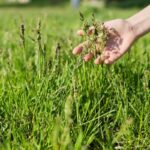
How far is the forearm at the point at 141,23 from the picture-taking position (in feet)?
10.8

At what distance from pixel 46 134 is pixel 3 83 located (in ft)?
2.28

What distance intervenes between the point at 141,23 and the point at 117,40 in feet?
0.78

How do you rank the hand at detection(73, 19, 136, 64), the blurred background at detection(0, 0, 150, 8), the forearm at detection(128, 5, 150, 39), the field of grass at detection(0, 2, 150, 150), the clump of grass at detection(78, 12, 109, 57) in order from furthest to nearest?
the blurred background at detection(0, 0, 150, 8) < the forearm at detection(128, 5, 150, 39) < the hand at detection(73, 19, 136, 64) < the clump of grass at detection(78, 12, 109, 57) < the field of grass at detection(0, 2, 150, 150)

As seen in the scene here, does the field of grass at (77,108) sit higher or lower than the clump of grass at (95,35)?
lower

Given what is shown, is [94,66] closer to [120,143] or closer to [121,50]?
[121,50]

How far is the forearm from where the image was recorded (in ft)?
10.8

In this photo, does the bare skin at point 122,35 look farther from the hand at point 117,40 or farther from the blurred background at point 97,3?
the blurred background at point 97,3

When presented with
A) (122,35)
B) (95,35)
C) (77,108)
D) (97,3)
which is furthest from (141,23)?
(97,3)

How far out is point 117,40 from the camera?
322cm

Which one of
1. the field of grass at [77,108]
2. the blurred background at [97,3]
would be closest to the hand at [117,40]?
the field of grass at [77,108]

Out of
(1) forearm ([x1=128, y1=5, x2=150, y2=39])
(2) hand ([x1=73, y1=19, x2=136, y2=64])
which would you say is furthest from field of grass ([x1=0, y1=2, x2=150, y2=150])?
(1) forearm ([x1=128, y1=5, x2=150, y2=39])

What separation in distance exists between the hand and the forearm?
4 cm

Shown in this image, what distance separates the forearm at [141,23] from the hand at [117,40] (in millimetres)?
37

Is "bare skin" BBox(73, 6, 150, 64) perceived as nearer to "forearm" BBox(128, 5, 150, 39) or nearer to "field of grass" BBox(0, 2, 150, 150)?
"forearm" BBox(128, 5, 150, 39)
